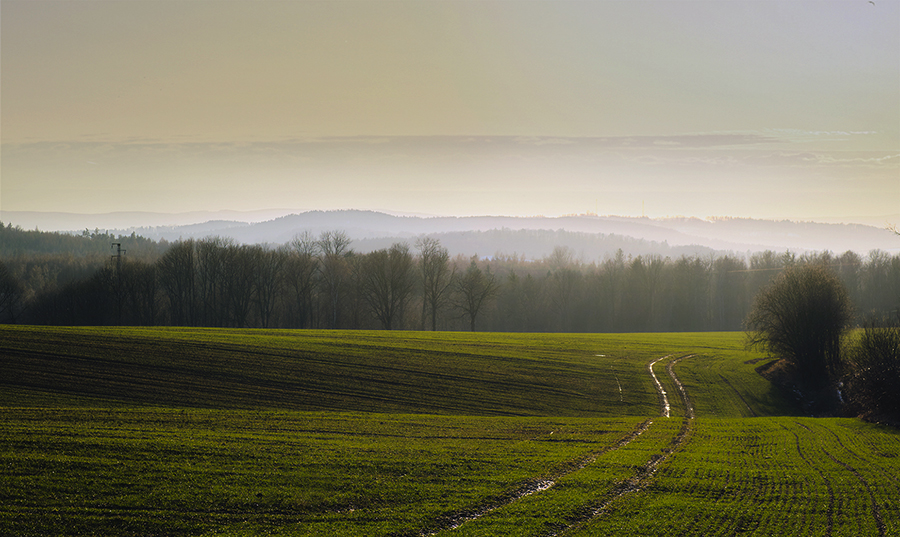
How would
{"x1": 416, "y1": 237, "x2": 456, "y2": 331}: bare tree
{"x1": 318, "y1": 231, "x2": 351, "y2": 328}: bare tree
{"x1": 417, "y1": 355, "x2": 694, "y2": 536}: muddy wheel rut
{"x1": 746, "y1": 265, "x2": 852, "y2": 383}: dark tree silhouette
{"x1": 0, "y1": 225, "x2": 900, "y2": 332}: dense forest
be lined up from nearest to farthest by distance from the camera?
{"x1": 417, "y1": 355, "x2": 694, "y2": 536}: muddy wheel rut < {"x1": 746, "y1": 265, "x2": 852, "y2": 383}: dark tree silhouette < {"x1": 0, "y1": 225, "x2": 900, "y2": 332}: dense forest < {"x1": 416, "y1": 237, "x2": 456, "y2": 331}: bare tree < {"x1": 318, "y1": 231, "x2": 351, "y2": 328}: bare tree

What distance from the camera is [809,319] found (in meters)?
57.2

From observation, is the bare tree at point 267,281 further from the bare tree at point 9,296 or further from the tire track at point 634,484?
the tire track at point 634,484

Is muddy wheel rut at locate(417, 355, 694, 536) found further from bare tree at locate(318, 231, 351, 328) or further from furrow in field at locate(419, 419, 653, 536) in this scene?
bare tree at locate(318, 231, 351, 328)

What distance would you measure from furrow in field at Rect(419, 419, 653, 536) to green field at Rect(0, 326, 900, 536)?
0.29 ft

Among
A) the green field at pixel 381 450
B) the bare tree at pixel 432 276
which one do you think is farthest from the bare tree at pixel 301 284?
the green field at pixel 381 450

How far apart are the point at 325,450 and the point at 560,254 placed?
596 feet

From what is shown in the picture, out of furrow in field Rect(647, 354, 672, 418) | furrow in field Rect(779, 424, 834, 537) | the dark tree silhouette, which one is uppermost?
the dark tree silhouette

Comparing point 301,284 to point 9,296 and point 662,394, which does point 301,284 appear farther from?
point 662,394

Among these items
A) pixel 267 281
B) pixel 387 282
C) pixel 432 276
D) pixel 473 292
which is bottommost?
pixel 473 292

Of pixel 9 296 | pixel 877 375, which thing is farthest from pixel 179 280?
pixel 877 375

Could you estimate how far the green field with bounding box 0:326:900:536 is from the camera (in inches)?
649

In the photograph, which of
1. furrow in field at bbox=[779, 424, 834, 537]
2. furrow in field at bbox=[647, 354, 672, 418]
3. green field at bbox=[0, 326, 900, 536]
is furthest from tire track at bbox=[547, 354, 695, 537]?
furrow in field at bbox=[779, 424, 834, 537]

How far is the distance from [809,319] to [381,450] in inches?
2108

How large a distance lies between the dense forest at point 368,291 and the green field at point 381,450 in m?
47.1
